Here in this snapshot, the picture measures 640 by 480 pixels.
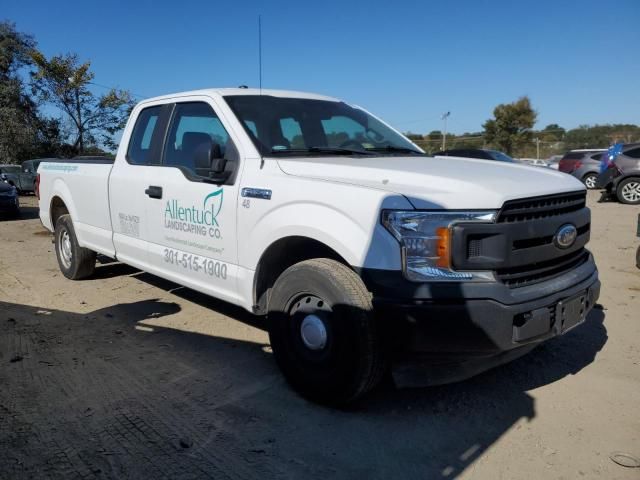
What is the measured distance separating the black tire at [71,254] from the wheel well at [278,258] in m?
3.36

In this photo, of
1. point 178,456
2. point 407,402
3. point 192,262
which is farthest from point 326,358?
point 192,262

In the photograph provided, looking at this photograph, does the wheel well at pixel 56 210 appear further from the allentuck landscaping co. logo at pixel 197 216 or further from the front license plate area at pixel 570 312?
the front license plate area at pixel 570 312

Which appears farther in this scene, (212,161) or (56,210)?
(56,210)

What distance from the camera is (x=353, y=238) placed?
285 cm

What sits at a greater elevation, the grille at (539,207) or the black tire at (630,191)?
the grille at (539,207)

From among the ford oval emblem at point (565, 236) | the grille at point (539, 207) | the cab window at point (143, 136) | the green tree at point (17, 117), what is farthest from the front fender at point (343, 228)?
→ the green tree at point (17, 117)

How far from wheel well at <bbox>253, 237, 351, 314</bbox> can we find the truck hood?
0.44 metres

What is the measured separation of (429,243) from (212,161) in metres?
1.70

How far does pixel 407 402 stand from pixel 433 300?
99 cm

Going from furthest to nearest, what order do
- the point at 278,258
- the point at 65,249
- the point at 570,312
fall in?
the point at 65,249, the point at 278,258, the point at 570,312

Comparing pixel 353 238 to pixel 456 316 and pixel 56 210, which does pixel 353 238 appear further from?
pixel 56 210

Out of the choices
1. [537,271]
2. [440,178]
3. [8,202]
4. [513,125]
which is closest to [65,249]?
[440,178]

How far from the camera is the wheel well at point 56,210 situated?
21.2 feet

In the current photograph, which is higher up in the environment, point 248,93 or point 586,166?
point 248,93
